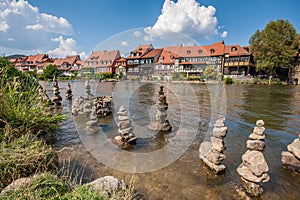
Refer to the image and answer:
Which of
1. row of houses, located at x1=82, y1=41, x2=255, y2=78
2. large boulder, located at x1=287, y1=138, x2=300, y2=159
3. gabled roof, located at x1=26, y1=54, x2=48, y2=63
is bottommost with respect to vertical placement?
large boulder, located at x1=287, y1=138, x2=300, y2=159

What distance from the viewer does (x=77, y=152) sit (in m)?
5.50

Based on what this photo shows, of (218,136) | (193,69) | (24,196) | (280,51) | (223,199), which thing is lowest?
(223,199)

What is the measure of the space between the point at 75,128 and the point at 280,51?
2138 inches

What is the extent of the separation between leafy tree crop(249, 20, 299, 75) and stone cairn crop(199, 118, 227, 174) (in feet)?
165

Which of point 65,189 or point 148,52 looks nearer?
point 65,189

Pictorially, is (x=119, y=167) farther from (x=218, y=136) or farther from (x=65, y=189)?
(x=218, y=136)

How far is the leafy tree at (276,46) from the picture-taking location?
4322 cm

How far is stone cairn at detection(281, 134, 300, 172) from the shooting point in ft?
14.5

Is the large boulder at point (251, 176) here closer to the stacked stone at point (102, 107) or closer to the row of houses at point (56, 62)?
the stacked stone at point (102, 107)

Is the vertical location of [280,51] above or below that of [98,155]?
above

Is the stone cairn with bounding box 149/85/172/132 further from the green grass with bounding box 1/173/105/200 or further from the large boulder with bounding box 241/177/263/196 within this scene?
the green grass with bounding box 1/173/105/200

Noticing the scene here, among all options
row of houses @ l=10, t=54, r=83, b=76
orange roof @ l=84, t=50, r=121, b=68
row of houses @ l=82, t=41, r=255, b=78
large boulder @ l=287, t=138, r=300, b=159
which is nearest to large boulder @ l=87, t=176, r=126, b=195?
large boulder @ l=287, t=138, r=300, b=159

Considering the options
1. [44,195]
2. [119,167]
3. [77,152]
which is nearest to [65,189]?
[44,195]

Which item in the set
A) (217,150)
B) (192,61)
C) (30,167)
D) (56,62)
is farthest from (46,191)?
(56,62)
